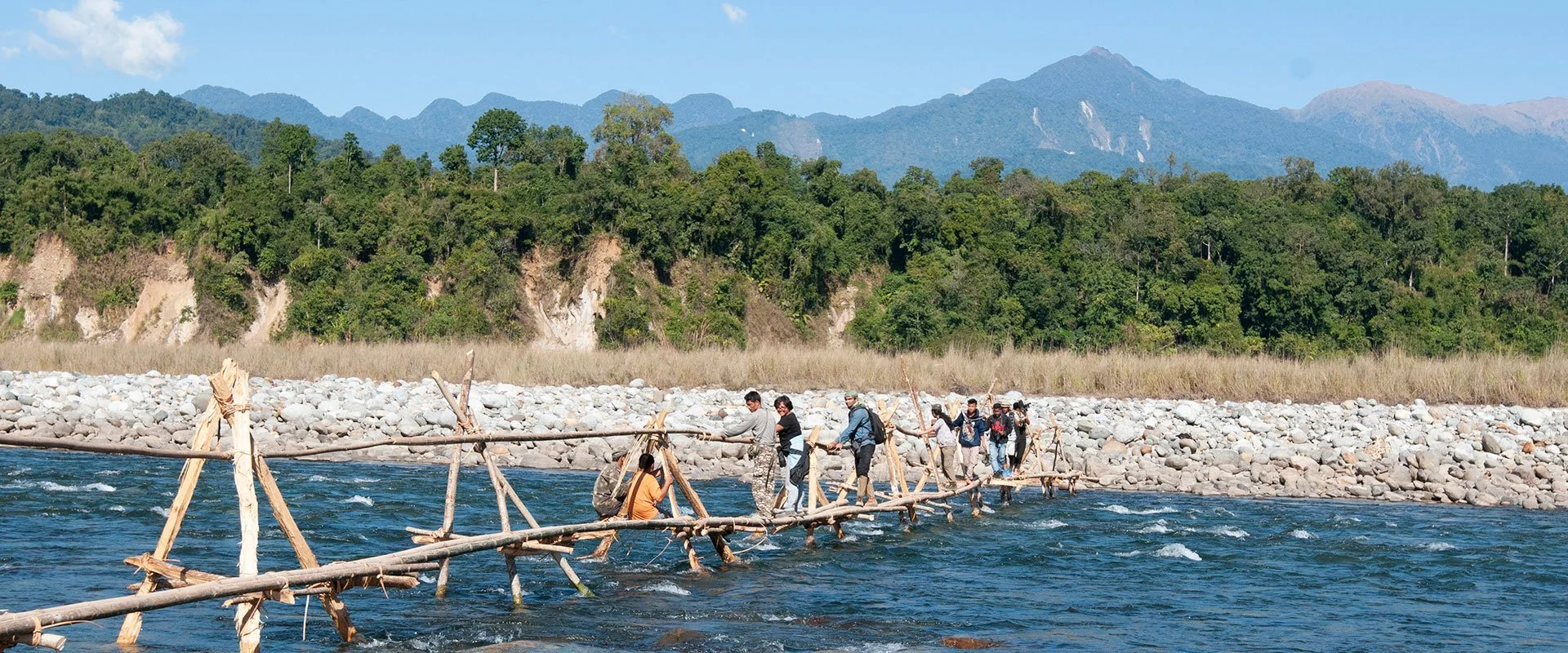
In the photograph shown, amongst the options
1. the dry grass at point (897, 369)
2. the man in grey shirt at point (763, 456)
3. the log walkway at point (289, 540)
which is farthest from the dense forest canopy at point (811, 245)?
the log walkway at point (289, 540)

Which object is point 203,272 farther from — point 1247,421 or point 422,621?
point 422,621

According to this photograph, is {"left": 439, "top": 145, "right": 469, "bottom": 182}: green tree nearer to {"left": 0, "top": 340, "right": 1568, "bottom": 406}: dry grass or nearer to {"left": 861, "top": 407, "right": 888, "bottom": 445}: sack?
{"left": 0, "top": 340, "right": 1568, "bottom": 406}: dry grass

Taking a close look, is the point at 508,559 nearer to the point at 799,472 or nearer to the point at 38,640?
the point at 799,472

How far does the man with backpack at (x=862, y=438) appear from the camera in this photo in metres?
14.6

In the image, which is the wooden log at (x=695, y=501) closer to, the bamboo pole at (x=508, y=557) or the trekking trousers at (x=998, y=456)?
the bamboo pole at (x=508, y=557)

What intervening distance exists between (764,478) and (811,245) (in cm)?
2995

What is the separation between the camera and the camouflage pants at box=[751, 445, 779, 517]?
13328 millimetres

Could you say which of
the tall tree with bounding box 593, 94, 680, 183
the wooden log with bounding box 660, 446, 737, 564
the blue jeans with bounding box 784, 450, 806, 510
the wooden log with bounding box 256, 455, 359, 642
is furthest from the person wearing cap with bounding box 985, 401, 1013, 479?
the tall tree with bounding box 593, 94, 680, 183

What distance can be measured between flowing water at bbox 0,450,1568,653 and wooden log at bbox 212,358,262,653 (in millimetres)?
1281

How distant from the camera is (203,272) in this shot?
4212 centimetres

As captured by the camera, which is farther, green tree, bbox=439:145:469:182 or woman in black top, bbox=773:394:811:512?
green tree, bbox=439:145:469:182

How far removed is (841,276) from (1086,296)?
7.75 metres

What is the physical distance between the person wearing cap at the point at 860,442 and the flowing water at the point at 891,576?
59 cm

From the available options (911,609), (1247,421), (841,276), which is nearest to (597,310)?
(841,276)
